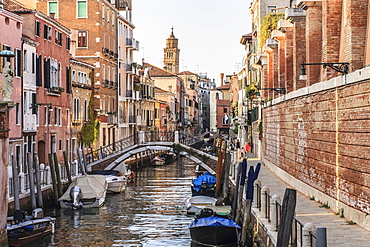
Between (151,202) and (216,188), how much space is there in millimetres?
2840

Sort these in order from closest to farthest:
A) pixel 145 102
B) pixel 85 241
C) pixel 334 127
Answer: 1. pixel 334 127
2. pixel 85 241
3. pixel 145 102

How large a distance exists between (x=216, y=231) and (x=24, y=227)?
4.89 meters

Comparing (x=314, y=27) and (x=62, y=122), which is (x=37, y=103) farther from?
(x=314, y=27)

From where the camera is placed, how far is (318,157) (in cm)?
1688

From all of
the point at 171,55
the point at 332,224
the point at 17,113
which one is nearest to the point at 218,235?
the point at 332,224

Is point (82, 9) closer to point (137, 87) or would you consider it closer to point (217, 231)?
point (137, 87)

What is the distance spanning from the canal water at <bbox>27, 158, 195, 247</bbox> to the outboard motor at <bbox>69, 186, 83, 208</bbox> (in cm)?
31

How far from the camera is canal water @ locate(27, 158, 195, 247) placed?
19.3m

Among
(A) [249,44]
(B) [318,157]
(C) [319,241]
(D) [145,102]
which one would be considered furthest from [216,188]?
(D) [145,102]

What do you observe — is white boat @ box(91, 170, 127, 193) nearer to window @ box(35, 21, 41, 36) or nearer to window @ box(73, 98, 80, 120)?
window @ box(73, 98, 80, 120)

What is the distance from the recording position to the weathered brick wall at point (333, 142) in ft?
40.6

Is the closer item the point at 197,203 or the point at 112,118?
the point at 197,203

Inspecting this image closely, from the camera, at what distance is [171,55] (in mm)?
125125

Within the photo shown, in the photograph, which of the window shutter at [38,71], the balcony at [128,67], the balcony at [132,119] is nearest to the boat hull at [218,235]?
the window shutter at [38,71]
